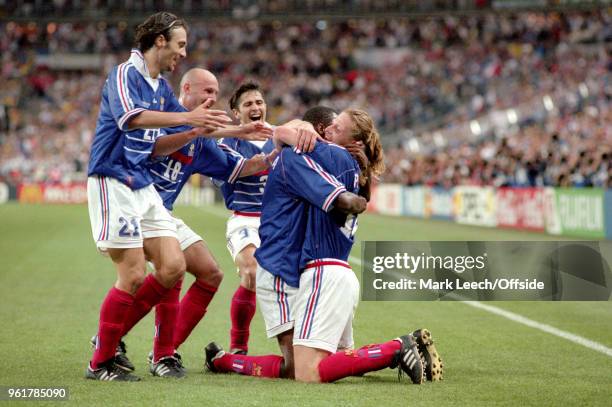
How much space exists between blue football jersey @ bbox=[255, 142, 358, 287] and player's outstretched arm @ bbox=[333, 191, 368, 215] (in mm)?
45

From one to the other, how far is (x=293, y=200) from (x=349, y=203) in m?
0.55

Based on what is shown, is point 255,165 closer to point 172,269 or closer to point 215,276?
point 215,276

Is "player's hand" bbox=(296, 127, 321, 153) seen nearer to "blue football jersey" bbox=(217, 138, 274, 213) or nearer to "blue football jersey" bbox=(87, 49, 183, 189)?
"blue football jersey" bbox=(87, 49, 183, 189)

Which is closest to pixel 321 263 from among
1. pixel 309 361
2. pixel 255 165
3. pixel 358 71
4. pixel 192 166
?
pixel 309 361

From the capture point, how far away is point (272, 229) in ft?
20.7

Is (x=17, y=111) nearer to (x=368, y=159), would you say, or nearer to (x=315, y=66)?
(x=315, y=66)

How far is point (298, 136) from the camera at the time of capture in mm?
6062

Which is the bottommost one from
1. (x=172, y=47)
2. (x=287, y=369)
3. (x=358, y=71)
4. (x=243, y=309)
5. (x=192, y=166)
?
(x=287, y=369)

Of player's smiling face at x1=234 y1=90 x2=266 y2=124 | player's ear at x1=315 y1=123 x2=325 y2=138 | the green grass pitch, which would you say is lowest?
the green grass pitch

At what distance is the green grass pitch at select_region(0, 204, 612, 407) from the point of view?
560 cm


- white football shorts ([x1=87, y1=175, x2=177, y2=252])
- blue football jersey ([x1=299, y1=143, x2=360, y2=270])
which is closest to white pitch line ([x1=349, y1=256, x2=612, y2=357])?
blue football jersey ([x1=299, y1=143, x2=360, y2=270])

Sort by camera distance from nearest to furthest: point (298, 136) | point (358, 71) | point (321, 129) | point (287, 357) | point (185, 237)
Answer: point (298, 136) < point (287, 357) < point (321, 129) < point (185, 237) < point (358, 71)

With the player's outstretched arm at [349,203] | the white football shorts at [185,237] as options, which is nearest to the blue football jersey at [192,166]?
the white football shorts at [185,237]

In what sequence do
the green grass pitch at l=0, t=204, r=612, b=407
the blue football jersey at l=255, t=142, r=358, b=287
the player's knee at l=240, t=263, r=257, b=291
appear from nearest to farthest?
the green grass pitch at l=0, t=204, r=612, b=407 < the blue football jersey at l=255, t=142, r=358, b=287 < the player's knee at l=240, t=263, r=257, b=291
